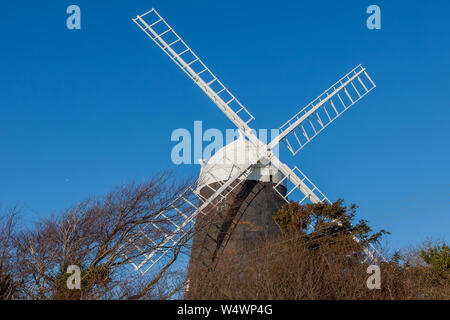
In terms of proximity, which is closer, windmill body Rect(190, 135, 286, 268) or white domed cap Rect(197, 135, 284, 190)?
windmill body Rect(190, 135, 286, 268)

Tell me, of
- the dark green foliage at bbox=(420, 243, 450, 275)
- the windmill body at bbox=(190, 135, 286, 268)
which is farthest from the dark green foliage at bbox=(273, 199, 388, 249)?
the dark green foliage at bbox=(420, 243, 450, 275)

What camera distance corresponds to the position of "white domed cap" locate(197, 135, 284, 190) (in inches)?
713

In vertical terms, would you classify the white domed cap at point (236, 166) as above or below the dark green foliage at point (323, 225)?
above

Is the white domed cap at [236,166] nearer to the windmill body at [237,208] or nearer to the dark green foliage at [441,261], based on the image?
the windmill body at [237,208]

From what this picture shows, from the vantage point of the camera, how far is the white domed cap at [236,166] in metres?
18.1

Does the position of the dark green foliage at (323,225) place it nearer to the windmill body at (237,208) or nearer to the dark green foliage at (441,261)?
the windmill body at (237,208)

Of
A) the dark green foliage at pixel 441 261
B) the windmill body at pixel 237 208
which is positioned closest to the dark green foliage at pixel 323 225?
the windmill body at pixel 237 208

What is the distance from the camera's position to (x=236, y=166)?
59.5 feet

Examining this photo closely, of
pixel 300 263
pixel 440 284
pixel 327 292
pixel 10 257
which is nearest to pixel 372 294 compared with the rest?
pixel 327 292

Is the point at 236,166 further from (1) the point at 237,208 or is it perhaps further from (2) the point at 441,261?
(2) the point at 441,261

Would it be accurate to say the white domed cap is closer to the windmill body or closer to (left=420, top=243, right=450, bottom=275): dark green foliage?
the windmill body

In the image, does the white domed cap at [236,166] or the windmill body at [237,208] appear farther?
the white domed cap at [236,166]

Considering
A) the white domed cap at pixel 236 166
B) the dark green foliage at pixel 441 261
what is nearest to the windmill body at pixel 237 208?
the white domed cap at pixel 236 166
